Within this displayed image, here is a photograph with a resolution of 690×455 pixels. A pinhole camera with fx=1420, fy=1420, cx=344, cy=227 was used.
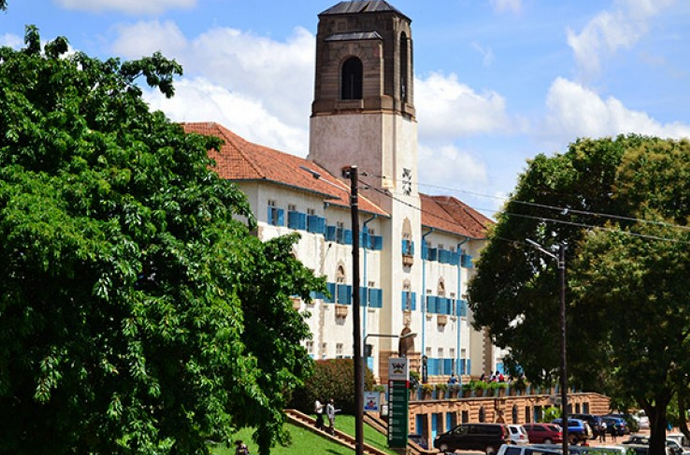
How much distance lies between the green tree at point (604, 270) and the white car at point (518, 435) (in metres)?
9.57

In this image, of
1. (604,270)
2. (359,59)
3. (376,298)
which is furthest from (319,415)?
(359,59)

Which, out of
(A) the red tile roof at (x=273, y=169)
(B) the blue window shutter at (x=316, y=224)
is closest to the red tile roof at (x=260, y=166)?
(A) the red tile roof at (x=273, y=169)

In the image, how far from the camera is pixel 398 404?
59.0m

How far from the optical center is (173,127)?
30.8 metres

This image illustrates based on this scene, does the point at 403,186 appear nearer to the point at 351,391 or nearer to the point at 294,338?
the point at 351,391

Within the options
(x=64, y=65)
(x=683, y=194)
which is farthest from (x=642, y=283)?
(x=64, y=65)

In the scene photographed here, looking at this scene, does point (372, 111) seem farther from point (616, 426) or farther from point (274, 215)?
point (616, 426)

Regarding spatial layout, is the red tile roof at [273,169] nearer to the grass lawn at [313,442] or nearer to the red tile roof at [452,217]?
the red tile roof at [452,217]

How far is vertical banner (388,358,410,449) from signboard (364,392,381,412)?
6.05 m

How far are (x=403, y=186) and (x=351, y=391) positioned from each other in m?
18.5

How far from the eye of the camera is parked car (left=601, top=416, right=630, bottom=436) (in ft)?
275

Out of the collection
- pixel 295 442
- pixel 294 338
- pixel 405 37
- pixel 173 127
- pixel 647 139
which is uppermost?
pixel 405 37

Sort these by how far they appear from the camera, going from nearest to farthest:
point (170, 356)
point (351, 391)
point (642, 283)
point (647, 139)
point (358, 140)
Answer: point (170, 356) < point (642, 283) < point (647, 139) < point (351, 391) < point (358, 140)

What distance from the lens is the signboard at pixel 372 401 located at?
6581 cm
